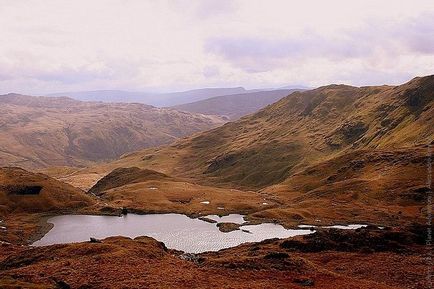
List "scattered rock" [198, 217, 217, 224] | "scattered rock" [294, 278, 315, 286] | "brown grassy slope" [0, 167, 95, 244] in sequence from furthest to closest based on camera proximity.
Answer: "scattered rock" [198, 217, 217, 224] → "brown grassy slope" [0, 167, 95, 244] → "scattered rock" [294, 278, 315, 286]

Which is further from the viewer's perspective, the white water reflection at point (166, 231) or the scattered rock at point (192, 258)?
the white water reflection at point (166, 231)

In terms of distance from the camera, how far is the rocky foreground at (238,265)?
67.9 metres

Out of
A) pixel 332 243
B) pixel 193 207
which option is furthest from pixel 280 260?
pixel 193 207

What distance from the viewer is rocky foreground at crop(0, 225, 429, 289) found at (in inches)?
2672

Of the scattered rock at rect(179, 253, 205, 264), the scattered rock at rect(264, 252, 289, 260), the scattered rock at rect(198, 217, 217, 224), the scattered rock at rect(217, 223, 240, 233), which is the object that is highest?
the scattered rock at rect(264, 252, 289, 260)

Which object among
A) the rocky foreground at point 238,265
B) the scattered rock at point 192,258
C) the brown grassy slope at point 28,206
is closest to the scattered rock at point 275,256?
the rocky foreground at point 238,265

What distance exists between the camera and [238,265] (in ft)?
265

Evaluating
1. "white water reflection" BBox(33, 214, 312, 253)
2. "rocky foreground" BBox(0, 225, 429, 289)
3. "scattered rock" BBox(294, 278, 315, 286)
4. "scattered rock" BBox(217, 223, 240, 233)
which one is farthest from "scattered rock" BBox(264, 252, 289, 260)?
"scattered rock" BBox(217, 223, 240, 233)

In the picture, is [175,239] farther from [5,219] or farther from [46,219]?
[5,219]

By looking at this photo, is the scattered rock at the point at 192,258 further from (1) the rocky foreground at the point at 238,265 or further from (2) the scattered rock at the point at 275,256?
(2) the scattered rock at the point at 275,256

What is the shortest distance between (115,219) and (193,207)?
36705 millimetres

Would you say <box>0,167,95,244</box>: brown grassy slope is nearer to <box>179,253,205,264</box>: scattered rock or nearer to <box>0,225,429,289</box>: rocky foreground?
<box>0,225,429,289</box>: rocky foreground

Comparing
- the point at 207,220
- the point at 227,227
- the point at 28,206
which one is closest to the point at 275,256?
the point at 227,227

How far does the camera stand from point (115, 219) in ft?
573
